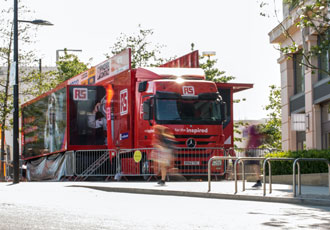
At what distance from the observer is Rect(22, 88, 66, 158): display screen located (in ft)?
85.9

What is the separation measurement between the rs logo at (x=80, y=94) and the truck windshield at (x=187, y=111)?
12.9 ft

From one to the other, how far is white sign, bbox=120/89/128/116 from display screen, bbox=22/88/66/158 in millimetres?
2613

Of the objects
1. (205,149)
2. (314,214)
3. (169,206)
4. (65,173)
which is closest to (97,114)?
(65,173)

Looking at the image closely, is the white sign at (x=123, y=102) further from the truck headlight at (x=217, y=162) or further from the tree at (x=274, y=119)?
the tree at (x=274, y=119)

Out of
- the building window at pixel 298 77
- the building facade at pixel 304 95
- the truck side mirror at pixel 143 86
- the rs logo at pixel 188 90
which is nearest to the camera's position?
the truck side mirror at pixel 143 86

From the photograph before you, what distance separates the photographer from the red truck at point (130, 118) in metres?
22.8

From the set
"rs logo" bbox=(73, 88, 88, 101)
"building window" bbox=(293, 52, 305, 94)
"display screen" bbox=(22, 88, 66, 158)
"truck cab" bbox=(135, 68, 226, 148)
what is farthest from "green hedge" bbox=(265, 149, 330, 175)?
"building window" bbox=(293, 52, 305, 94)

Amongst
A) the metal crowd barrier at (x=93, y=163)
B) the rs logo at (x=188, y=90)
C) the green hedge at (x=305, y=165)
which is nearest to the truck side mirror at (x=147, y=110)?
the rs logo at (x=188, y=90)

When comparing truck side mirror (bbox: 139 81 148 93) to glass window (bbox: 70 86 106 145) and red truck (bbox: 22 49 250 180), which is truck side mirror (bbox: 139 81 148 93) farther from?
glass window (bbox: 70 86 106 145)

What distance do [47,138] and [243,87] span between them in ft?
25.9

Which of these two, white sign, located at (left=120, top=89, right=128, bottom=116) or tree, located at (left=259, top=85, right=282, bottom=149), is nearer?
white sign, located at (left=120, top=89, right=128, bottom=116)

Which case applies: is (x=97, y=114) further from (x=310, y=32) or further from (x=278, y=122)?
(x=278, y=122)

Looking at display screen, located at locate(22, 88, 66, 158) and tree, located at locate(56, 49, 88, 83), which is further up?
tree, located at locate(56, 49, 88, 83)

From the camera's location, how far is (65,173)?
26.0 meters
